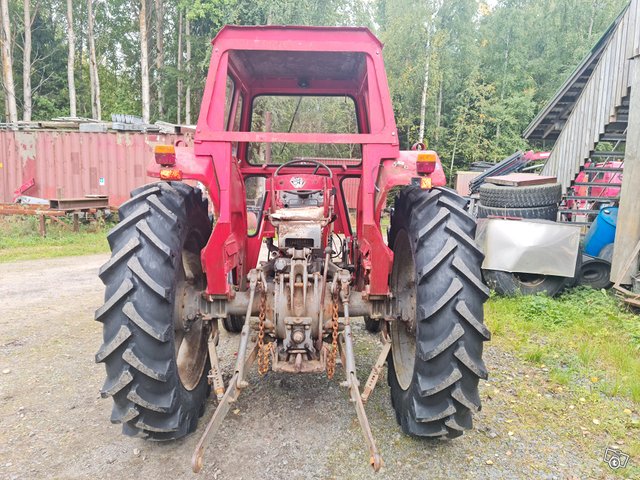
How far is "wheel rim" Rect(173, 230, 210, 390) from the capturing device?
2838 millimetres

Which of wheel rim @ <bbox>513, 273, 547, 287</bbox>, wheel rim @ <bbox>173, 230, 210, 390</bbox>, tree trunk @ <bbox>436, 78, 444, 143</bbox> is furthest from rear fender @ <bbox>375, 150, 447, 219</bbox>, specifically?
tree trunk @ <bbox>436, 78, 444, 143</bbox>

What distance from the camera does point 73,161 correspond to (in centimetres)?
1370

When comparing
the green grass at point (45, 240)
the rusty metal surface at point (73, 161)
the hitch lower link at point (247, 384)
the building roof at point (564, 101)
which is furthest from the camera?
the rusty metal surface at point (73, 161)

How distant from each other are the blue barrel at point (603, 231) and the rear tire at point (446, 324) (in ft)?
16.3

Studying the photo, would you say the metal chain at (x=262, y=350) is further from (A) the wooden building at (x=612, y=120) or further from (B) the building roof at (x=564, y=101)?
(B) the building roof at (x=564, y=101)

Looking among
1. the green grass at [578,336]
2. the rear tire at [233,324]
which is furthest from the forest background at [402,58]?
the rear tire at [233,324]

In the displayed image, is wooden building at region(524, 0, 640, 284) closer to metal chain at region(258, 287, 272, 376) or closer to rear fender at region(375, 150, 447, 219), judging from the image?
rear fender at region(375, 150, 447, 219)

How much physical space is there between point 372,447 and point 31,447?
7.05ft

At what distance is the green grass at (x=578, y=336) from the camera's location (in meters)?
3.69

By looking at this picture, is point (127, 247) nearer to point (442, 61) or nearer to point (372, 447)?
point (372, 447)

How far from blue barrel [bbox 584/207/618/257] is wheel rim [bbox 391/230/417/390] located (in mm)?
4679

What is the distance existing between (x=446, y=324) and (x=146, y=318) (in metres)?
1.58

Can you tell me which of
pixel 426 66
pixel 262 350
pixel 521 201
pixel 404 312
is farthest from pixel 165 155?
pixel 426 66

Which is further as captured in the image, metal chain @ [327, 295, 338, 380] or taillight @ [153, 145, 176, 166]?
metal chain @ [327, 295, 338, 380]
